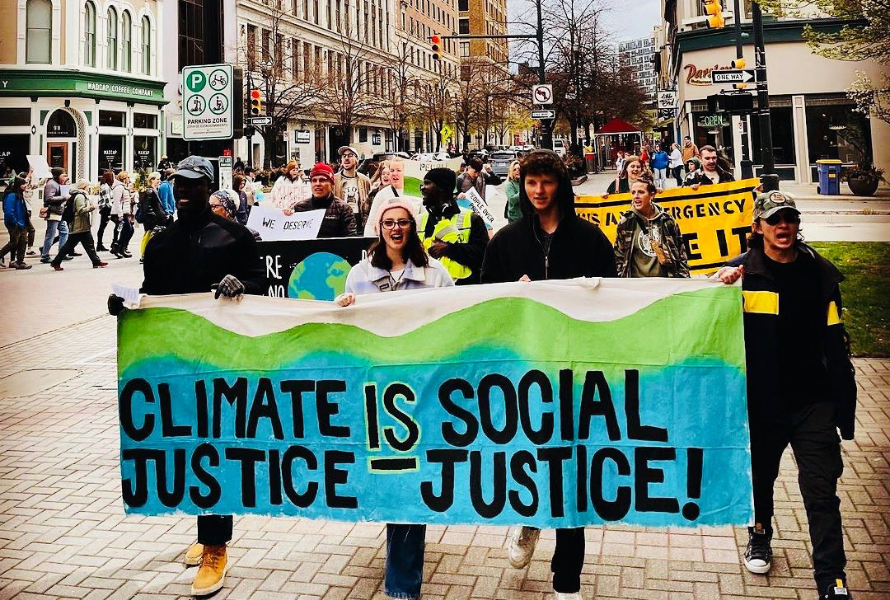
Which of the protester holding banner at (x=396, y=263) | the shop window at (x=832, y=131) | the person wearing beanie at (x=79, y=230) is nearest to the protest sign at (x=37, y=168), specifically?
the person wearing beanie at (x=79, y=230)

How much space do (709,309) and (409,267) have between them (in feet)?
5.45

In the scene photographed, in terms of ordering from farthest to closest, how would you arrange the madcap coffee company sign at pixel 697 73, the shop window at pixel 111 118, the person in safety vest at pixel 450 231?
the shop window at pixel 111 118, the madcap coffee company sign at pixel 697 73, the person in safety vest at pixel 450 231

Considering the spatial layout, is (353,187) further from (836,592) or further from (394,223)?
(836,592)

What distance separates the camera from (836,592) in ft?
12.8

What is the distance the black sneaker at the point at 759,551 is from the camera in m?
4.45

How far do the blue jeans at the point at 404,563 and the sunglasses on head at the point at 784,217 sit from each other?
2.42m

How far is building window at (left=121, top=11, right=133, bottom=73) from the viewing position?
4394 centimetres

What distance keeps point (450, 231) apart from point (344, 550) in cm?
282

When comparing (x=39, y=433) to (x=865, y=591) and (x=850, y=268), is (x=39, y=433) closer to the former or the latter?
(x=865, y=591)

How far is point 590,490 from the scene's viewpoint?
4059mm

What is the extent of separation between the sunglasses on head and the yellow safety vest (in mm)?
2804

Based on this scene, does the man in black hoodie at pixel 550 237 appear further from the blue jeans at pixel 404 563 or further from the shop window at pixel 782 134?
the shop window at pixel 782 134

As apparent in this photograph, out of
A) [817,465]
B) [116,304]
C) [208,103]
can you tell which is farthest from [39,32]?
[817,465]

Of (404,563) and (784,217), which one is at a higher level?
(784,217)
